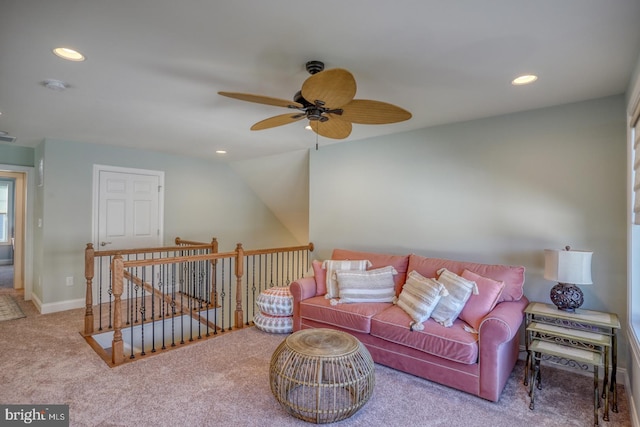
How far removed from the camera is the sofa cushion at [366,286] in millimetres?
3199

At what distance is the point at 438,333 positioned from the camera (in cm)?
251

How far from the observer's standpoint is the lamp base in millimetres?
2551

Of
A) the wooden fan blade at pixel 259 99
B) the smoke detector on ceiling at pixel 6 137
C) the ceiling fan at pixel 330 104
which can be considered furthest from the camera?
the smoke detector on ceiling at pixel 6 137

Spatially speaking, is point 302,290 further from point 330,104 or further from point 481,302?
point 330,104

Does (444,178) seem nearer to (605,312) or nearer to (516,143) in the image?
(516,143)

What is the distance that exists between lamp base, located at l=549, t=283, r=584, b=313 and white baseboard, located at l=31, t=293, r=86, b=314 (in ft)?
18.6

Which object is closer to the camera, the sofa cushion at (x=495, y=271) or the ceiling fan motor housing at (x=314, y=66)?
the ceiling fan motor housing at (x=314, y=66)

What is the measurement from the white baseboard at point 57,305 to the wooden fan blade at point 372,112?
4.63m

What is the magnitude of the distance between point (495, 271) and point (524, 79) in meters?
1.60

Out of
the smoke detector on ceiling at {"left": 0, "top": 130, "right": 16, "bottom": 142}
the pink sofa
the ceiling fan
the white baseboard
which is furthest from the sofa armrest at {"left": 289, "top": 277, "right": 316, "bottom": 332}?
the smoke detector on ceiling at {"left": 0, "top": 130, "right": 16, "bottom": 142}

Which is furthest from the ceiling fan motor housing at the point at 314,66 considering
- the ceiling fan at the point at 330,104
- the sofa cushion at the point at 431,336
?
the sofa cushion at the point at 431,336

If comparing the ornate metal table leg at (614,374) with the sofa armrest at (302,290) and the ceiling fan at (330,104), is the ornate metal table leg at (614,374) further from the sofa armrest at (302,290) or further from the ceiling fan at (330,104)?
the sofa armrest at (302,290)

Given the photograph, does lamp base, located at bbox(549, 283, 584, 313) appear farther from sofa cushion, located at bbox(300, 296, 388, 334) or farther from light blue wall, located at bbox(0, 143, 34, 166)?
light blue wall, located at bbox(0, 143, 34, 166)

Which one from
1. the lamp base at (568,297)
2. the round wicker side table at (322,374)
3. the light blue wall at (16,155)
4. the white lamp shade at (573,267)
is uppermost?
the light blue wall at (16,155)
